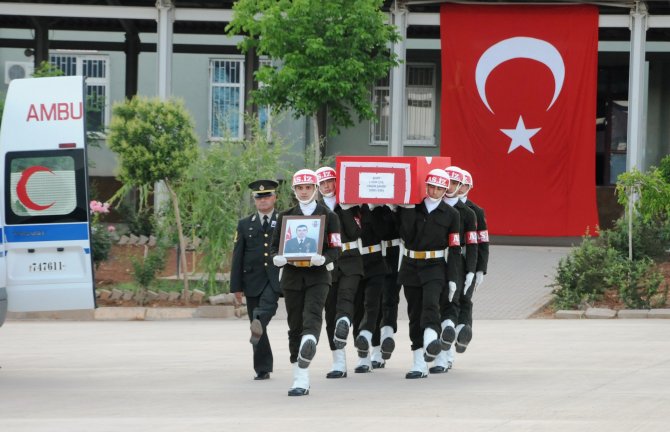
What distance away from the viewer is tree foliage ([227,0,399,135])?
27.1 metres

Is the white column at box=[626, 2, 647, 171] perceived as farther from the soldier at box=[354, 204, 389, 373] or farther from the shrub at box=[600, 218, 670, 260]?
the soldier at box=[354, 204, 389, 373]

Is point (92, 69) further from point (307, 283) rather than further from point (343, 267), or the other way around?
point (307, 283)

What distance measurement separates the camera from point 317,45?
26.8 metres

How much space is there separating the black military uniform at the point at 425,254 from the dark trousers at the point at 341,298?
0.54 m

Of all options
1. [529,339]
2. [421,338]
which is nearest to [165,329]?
[529,339]

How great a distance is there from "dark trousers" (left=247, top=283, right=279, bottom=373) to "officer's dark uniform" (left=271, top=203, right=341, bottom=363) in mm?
470

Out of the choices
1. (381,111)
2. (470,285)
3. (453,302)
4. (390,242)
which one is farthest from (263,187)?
(381,111)

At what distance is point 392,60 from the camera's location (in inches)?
1117

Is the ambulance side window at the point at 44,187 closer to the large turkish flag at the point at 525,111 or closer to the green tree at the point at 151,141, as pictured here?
the green tree at the point at 151,141

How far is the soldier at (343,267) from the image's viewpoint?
1299 centimetres

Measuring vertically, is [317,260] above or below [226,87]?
below

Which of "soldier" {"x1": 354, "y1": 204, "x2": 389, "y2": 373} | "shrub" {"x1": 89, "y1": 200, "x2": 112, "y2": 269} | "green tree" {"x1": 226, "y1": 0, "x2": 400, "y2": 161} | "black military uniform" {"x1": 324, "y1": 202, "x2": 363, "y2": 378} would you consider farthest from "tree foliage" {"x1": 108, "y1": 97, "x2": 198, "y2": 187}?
"black military uniform" {"x1": 324, "y1": 202, "x2": 363, "y2": 378}

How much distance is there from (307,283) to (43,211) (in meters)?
3.31

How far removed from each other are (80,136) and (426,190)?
3549mm
